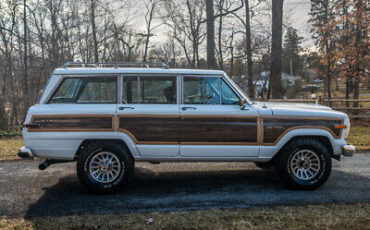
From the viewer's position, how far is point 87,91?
196 inches

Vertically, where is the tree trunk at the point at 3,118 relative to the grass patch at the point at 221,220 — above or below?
above

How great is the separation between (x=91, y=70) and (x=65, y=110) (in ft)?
2.67

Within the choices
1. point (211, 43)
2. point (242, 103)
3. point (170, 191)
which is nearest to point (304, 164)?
point (242, 103)

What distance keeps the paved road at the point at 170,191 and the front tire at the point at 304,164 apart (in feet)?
0.56

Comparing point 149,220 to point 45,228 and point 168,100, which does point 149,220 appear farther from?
point 168,100

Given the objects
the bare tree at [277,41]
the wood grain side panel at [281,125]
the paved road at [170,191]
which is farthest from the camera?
the bare tree at [277,41]

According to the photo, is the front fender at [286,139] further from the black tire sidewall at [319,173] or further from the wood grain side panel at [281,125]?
the black tire sidewall at [319,173]

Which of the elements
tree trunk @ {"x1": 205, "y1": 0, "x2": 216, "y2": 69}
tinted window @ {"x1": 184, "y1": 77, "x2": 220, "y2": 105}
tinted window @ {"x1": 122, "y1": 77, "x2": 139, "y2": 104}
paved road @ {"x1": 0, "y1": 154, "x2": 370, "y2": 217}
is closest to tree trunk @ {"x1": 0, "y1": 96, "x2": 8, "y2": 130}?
paved road @ {"x1": 0, "y1": 154, "x2": 370, "y2": 217}

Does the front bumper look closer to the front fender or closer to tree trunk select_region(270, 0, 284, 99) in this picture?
the front fender

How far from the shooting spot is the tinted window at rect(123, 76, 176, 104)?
4.99m

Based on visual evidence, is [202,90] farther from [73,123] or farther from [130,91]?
[73,123]

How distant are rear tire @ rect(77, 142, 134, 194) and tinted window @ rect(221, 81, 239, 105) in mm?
1923

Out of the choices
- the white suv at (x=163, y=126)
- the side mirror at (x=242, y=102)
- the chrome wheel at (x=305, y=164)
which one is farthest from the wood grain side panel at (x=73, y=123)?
the chrome wheel at (x=305, y=164)

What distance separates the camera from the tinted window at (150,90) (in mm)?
4988
